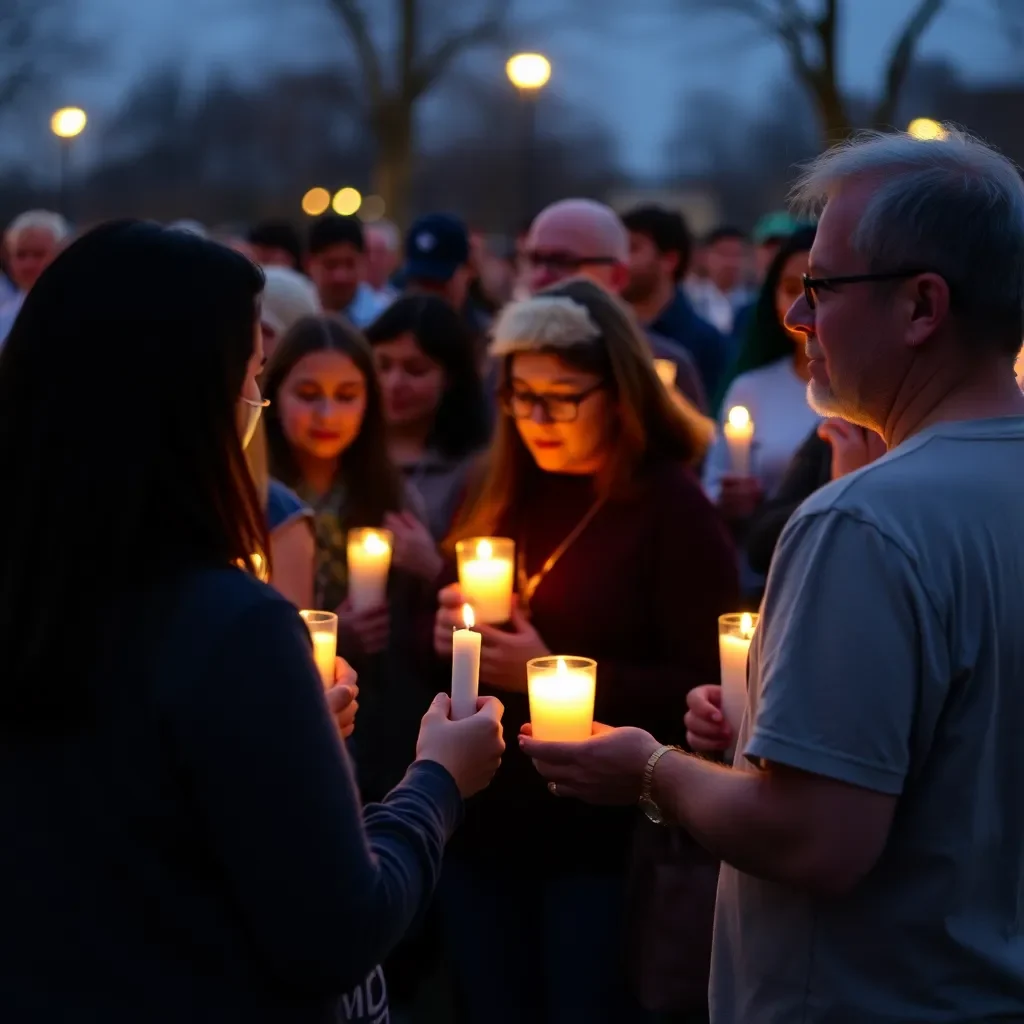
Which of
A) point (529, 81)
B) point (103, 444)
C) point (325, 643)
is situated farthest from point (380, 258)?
point (103, 444)

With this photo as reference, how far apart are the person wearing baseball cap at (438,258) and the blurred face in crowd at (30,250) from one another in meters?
2.61

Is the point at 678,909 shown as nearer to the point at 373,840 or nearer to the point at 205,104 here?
the point at 373,840

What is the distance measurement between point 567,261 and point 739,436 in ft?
5.77

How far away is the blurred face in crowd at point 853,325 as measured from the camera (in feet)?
6.65

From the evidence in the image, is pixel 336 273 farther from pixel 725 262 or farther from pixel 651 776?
pixel 725 262

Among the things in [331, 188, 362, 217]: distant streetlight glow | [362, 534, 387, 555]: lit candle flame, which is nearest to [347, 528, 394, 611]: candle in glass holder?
[362, 534, 387, 555]: lit candle flame

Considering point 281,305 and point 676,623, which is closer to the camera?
point 676,623

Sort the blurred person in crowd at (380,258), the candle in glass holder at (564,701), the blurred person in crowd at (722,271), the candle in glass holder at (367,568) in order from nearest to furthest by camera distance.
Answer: the candle in glass holder at (564,701), the candle in glass holder at (367,568), the blurred person in crowd at (380,258), the blurred person in crowd at (722,271)

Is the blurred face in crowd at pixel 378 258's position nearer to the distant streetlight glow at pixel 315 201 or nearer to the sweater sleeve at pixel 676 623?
the sweater sleeve at pixel 676 623

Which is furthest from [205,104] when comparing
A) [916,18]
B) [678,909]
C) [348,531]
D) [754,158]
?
[678,909]

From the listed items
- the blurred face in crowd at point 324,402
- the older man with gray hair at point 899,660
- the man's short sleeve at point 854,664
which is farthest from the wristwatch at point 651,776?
the blurred face in crowd at point 324,402

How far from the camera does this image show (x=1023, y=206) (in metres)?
2.06

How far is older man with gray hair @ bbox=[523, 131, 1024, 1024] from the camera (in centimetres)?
186

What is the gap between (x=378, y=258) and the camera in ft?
41.6
